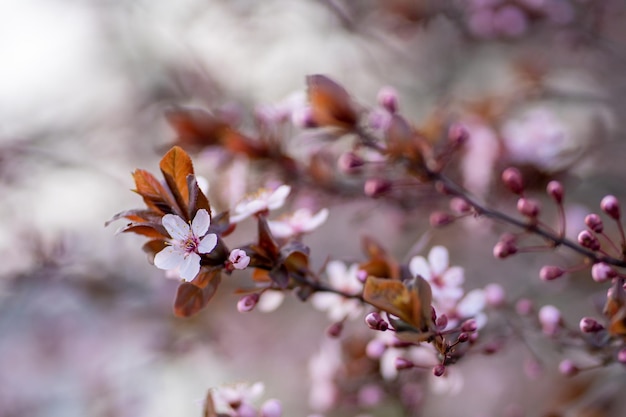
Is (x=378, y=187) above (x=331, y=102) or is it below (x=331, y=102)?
below

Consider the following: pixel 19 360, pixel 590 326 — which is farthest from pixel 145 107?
pixel 590 326

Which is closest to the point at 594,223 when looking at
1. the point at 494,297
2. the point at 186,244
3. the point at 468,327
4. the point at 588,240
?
the point at 588,240

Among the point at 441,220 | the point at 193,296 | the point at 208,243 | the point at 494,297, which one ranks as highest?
the point at 208,243

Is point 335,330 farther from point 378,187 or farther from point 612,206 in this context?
point 612,206

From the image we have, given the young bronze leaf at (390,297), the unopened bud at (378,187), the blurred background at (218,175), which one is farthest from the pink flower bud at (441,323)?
the blurred background at (218,175)

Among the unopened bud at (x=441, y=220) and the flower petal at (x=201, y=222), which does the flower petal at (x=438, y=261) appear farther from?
the flower petal at (x=201, y=222)

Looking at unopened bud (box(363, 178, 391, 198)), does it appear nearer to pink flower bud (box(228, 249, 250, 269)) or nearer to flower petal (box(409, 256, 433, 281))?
flower petal (box(409, 256, 433, 281))

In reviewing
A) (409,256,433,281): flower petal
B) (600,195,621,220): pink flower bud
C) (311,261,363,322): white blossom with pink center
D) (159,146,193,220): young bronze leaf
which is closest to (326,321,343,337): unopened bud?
(311,261,363,322): white blossom with pink center

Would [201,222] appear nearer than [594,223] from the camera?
Yes
